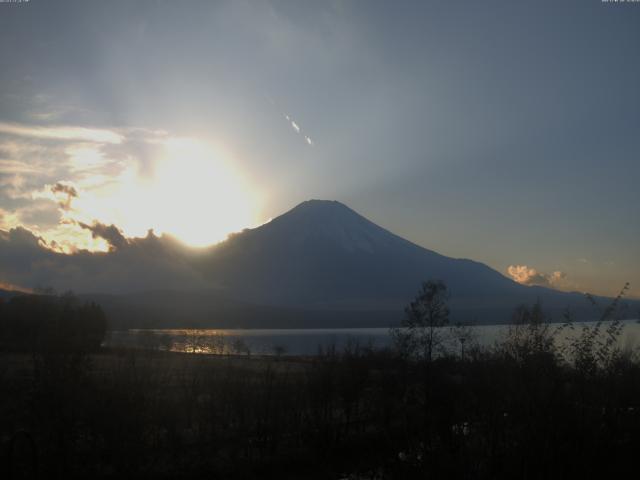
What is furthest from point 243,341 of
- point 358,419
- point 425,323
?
point 358,419

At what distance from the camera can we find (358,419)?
69.5ft

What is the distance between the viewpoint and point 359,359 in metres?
22.5

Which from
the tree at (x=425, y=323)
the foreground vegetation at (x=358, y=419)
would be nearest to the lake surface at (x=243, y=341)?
the foreground vegetation at (x=358, y=419)

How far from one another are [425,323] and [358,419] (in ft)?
28.0

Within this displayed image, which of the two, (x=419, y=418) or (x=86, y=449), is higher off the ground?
(x=419, y=418)

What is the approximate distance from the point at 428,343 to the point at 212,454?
43.2 ft

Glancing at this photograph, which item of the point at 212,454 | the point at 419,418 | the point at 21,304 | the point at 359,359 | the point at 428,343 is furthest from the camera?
the point at 21,304

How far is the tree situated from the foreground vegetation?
1.34 m

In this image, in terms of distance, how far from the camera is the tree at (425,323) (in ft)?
85.8

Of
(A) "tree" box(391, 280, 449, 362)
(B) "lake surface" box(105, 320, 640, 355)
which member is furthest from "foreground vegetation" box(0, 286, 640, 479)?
(B) "lake surface" box(105, 320, 640, 355)

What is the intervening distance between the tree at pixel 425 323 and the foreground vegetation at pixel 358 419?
4.40 feet

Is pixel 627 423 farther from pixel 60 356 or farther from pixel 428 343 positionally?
pixel 428 343

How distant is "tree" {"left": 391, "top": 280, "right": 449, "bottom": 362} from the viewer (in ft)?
85.8

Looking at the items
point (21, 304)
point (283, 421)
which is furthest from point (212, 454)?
point (21, 304)
